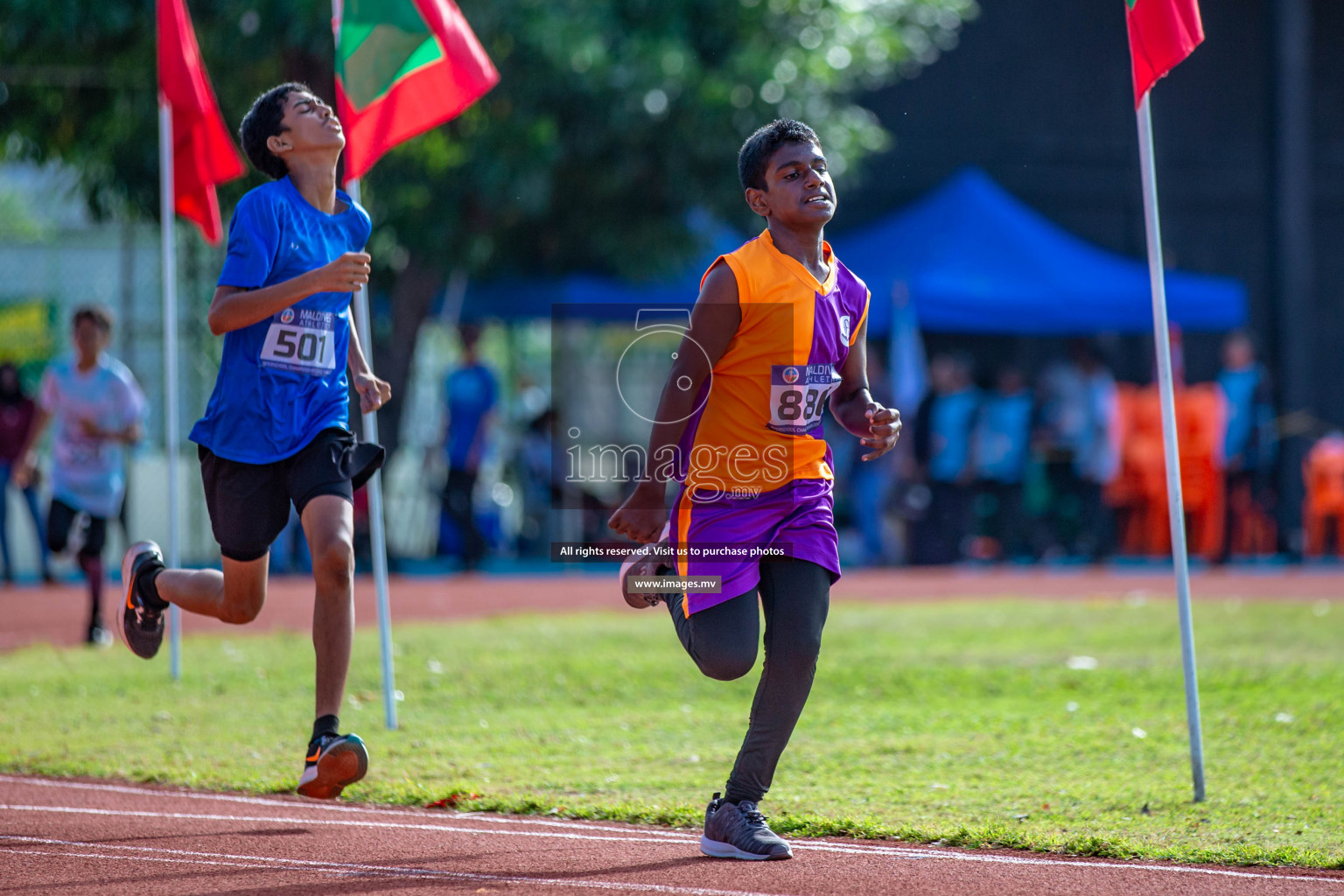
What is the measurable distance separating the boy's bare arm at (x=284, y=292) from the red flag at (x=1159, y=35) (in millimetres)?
2971

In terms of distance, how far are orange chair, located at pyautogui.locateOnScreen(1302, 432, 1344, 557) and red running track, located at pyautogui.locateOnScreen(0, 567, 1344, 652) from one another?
255cm

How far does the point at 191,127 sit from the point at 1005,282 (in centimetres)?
1093

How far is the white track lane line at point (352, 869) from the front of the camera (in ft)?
14.7

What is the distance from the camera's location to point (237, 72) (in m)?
16.0

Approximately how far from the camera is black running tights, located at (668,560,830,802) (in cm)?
485

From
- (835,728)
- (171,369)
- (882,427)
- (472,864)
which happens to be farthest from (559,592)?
(882,427)

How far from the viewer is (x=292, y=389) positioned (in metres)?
5.48

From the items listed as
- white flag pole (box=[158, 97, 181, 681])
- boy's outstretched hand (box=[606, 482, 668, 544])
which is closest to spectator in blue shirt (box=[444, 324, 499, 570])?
white flag pole (box=[158, 97, 181, 681])

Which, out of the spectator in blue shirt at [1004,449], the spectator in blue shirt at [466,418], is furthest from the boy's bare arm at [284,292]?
the spectator in blue shirt at [1004,449]

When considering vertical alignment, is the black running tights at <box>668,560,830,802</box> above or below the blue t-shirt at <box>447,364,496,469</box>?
below

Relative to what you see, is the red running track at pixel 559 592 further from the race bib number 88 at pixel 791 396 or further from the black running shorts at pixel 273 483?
the race bib number 88 at pixel 791 396

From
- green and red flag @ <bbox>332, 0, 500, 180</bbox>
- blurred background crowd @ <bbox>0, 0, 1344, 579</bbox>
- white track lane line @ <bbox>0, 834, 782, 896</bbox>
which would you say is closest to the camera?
white track lane line @ <bbox>0, 834, 782, 896</bbox>

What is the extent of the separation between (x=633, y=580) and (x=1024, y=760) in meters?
2.52

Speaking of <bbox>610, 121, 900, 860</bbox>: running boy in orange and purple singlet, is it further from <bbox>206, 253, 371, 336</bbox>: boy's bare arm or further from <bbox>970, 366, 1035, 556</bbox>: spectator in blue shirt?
<bbox>970, 366, 1035, 556</bbox>: spectator in blue shirt
